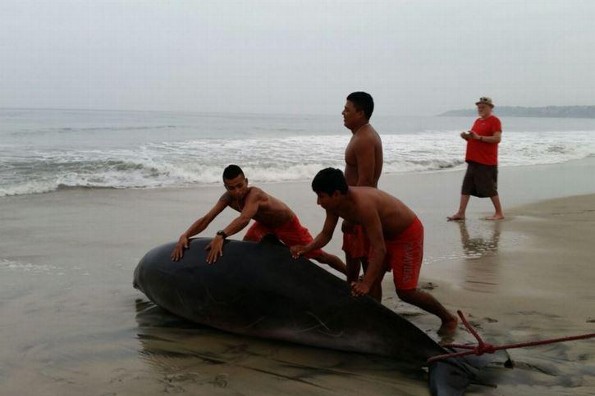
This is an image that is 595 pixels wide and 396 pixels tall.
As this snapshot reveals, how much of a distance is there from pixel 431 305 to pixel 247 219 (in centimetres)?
154

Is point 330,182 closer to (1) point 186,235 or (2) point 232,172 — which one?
(2) point 232,172

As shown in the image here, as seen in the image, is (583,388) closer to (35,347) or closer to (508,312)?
(508,312)

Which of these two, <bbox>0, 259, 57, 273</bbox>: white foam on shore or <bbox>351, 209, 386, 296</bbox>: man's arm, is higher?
<bbox>351, 209, 386, 296</bbox>: man's arm

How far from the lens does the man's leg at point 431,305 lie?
13.8ft

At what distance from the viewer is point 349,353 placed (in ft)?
12.8

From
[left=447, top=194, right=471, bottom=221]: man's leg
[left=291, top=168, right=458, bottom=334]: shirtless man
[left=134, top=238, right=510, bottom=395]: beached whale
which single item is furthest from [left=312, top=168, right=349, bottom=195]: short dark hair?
[left=447, top=194, right=471, bottom=221]: man's leg

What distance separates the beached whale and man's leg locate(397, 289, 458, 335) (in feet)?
1.49

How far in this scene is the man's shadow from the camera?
219 inches

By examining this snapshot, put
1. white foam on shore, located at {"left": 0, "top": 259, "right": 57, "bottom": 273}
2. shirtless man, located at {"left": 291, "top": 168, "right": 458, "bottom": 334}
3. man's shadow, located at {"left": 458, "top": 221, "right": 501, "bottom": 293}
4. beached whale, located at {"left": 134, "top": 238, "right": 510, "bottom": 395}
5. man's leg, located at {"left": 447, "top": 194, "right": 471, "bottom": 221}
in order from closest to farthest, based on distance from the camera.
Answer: beached whale, located at {"left": 134, "top": 238, "right": 510, "bottom": 395}
shirtless man, located at {"left": 291, "top": 168, "right": 458, "bottom": 334}
man's shadow, located at {"left": 458, "top": 221, "right": 501, "bottom": 293}
white foam on shore, located at {"left": 0, "top": 259, "right": 57, "bottom": 273}
man's leg, located at {"left": 447, "top": 194, "right": 471, "bottom": 221}

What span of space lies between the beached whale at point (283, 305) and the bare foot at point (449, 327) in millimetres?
617

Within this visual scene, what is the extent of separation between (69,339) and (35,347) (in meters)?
0.23

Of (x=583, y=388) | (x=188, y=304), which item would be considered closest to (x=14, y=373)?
(x=188, y=304)

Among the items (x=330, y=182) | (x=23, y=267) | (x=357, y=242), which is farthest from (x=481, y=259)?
(x=23, y=267)

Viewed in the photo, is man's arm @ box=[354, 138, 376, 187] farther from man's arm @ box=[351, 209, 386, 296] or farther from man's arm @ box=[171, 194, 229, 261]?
man's arm @ box=[171, 194, 229, 261]
